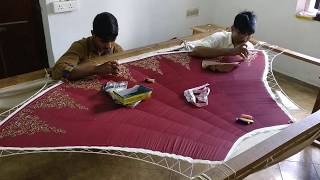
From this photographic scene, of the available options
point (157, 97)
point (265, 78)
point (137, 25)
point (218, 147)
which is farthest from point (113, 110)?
point (137, 25)

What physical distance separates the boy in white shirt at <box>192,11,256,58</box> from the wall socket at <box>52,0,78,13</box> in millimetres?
1277

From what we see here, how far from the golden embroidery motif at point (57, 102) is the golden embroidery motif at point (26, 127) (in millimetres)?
88

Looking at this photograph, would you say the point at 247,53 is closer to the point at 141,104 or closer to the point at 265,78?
the point at 265,78

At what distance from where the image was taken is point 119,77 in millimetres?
1784

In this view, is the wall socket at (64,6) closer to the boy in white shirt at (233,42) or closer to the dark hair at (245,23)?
the boy in white shirt at (233,42)

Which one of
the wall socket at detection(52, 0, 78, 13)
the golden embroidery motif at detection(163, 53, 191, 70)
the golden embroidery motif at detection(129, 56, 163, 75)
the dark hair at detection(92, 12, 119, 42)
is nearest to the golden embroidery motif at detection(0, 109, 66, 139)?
the dark hair at detection(92, 12, 119, 42)

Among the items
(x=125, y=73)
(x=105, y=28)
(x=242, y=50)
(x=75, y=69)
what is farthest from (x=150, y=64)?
(x=242, y=50)

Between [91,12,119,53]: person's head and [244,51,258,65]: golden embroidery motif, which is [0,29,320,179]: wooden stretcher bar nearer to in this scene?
[244,51,258,65]: golden embroidery motif

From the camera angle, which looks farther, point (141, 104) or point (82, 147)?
point (141, 104)

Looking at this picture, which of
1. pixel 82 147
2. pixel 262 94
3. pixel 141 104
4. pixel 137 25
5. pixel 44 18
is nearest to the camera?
pixel 82 147

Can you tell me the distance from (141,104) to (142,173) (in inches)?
27.2

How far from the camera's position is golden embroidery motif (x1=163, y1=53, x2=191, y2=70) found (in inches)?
78.9

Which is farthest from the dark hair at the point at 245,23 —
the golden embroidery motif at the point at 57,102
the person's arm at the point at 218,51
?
the golden embroidery motif at the point at 57,102

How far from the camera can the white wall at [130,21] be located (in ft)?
9.39
